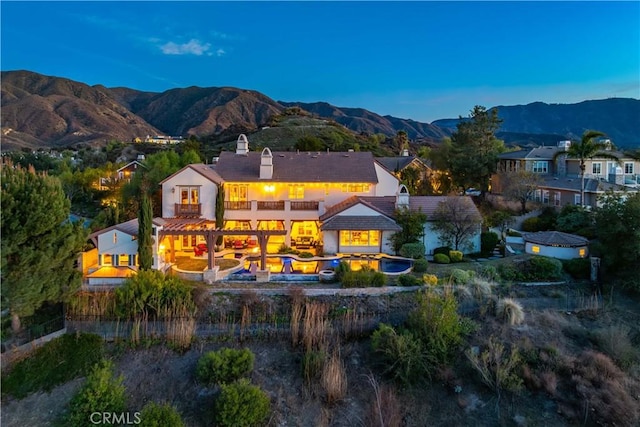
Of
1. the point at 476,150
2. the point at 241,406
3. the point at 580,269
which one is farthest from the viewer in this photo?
the point at 476,150

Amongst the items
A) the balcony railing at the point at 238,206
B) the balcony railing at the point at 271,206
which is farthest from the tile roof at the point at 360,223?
the balcony railing at the point at 238,206

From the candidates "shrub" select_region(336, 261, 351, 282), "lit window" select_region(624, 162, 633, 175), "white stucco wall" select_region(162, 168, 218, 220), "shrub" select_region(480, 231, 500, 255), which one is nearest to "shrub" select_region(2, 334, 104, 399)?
"shrub" select_region(336, 261, 351, 282)

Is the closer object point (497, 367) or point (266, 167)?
point (497, 367)

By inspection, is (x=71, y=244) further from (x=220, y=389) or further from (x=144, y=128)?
(x=144, y=128)

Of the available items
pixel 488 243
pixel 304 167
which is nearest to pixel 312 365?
pixel 488 243

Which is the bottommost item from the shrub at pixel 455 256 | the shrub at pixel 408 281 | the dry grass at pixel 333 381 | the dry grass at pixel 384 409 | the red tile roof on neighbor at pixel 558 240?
the dry grass at pixel 384 409

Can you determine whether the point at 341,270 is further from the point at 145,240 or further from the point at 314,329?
the point at 145,240

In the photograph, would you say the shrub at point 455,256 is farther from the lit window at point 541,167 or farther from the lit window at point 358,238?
the lit window at point 541,167
